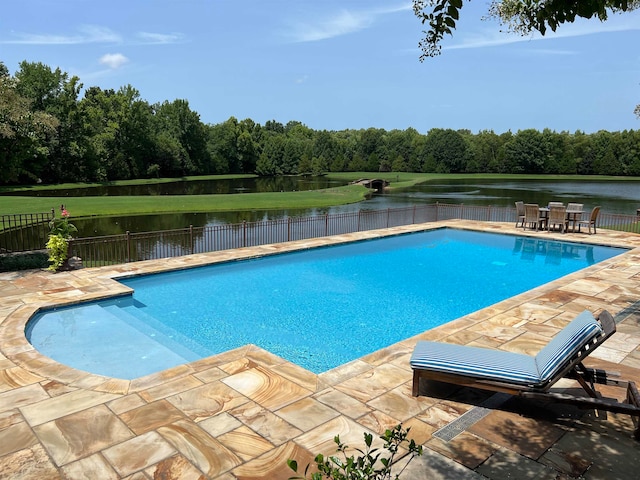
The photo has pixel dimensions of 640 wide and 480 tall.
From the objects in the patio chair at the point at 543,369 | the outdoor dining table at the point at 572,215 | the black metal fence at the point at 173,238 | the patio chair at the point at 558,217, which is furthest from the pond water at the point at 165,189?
the patio chair at the point at 543,369

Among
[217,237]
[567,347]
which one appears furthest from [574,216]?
[567,347]

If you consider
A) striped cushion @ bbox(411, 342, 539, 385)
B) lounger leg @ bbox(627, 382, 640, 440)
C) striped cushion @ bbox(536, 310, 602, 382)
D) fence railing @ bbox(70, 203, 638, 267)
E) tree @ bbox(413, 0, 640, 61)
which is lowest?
fence railing @ bbox(70, 203, 638, 267)

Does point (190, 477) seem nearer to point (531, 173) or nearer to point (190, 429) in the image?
point (190, 429)

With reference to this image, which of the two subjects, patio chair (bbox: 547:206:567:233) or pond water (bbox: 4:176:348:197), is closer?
patio chair (bbox: 547:206:567:233)

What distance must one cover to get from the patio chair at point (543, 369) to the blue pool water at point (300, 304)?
7.96 feet

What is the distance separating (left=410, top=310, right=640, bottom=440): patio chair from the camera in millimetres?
3990

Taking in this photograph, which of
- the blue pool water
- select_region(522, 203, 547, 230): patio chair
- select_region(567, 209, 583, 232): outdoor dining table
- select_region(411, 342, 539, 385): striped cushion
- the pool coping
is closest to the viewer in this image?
select_region(411, 342, 539, 385): striped cushion

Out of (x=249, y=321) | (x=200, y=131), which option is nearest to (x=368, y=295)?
(x=249, y=321)

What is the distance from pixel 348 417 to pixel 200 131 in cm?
7132

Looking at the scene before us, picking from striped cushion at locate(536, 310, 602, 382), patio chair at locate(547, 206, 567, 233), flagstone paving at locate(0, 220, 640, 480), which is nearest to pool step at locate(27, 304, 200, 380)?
flagstone paving at locate(0, 220, 640, 480)

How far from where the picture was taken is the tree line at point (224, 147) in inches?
1927

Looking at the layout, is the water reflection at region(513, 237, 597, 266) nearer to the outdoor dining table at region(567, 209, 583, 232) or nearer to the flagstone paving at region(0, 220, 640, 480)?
the outdoor dining table at region(567, 209, 583, 232)

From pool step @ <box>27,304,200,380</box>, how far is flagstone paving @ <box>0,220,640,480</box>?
2.00ft

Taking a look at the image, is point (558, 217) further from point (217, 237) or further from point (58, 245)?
point (58, 245)
